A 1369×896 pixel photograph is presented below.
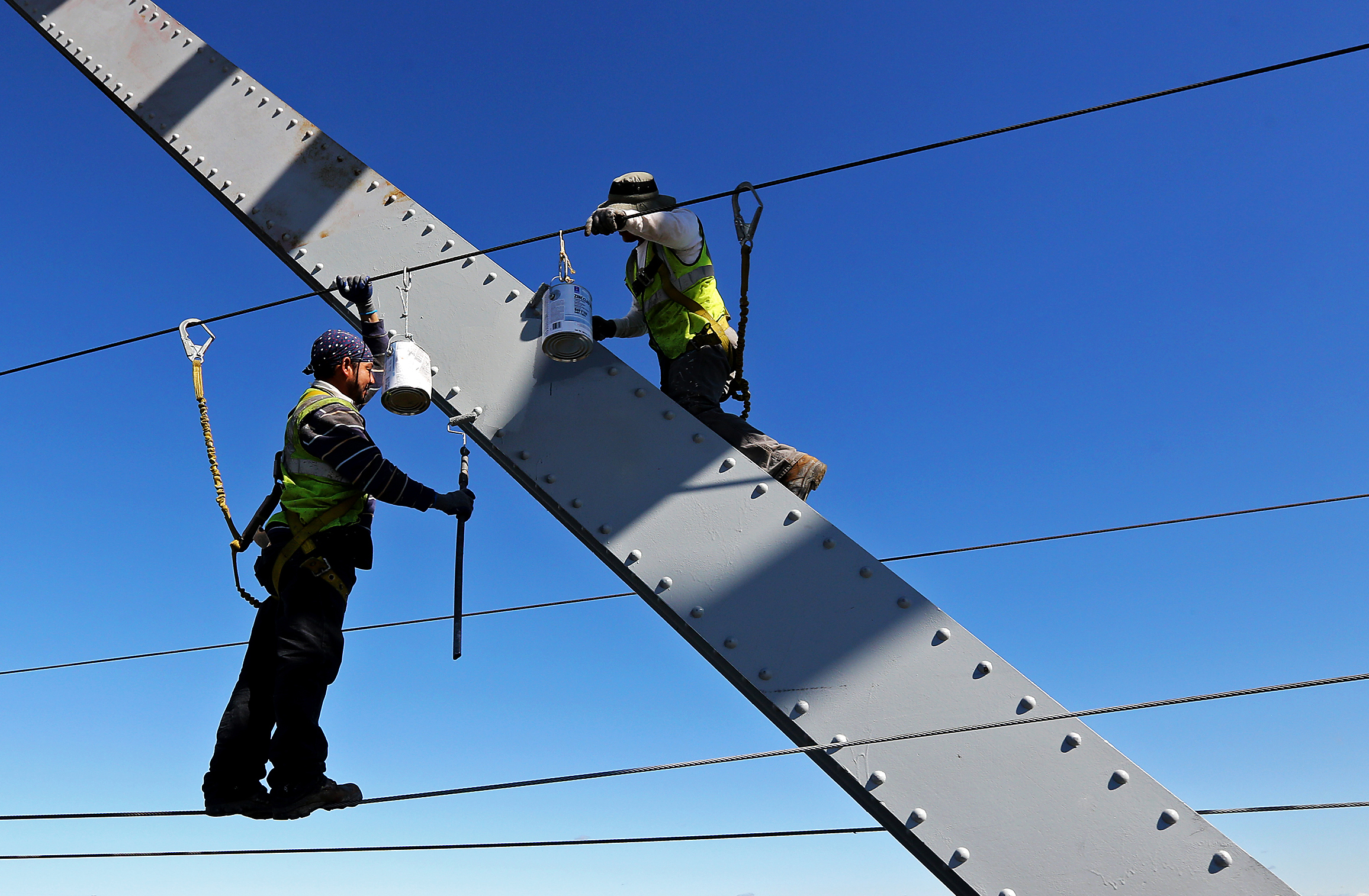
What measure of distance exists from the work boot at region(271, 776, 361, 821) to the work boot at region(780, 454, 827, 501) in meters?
1.97

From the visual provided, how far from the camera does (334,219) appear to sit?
420 centimetres

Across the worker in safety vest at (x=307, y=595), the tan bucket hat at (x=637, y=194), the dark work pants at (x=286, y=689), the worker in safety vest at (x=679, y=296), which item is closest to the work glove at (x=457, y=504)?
the worker in safety vest at (x=307, y=595)

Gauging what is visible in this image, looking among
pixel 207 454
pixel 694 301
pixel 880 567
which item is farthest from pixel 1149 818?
pixel 207 454

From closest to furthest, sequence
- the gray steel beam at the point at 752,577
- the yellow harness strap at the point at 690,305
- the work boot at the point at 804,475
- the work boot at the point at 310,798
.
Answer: the gray steel beam at the point at 752,577 → the work boot at the point at 310,798 → the work boot at the point at 804,475 → the yellow harness strap at the point at 690,305

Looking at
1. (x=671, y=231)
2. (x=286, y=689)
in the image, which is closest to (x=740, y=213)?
(x=671, y=231)

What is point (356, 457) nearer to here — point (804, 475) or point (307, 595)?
point (307, 595)

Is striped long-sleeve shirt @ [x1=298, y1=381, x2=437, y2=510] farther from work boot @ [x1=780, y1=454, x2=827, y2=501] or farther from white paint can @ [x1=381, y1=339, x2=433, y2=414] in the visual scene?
work boot @ [x1=780, y1=454, x2=827, y2=501]

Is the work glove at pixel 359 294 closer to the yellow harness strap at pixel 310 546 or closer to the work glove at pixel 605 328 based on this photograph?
the yellow harness strap at pixel 310 546

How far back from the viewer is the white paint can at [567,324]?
3590 mm

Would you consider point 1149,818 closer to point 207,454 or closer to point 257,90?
point 207,454

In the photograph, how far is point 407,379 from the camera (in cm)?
365

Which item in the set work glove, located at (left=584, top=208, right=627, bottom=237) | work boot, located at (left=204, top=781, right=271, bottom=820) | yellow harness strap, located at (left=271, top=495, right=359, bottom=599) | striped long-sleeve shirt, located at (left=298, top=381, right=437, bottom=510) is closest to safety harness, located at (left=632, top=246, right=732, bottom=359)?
work glove, located at (left=584, top=208, right=627, bottom=237)

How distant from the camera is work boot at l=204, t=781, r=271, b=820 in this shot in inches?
135

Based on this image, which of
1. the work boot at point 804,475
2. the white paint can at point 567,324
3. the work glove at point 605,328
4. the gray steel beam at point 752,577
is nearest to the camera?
the gray steel beam at point 752,577
